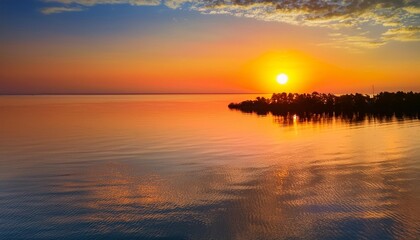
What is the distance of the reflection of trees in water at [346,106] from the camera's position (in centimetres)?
4159

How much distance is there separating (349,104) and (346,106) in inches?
19.4

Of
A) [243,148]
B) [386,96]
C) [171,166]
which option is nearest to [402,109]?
[386,96]

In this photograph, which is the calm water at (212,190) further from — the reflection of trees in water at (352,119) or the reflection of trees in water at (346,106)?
the reflection of trees in water at (346,106)

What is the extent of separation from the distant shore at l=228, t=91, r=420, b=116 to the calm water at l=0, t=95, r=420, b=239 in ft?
85.5

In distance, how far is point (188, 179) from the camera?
40.1 ft

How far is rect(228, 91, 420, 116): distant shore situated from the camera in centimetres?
4353

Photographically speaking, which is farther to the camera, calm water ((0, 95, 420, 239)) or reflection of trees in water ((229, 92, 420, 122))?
reflection of trees in water ((229, 92, 420, 122))

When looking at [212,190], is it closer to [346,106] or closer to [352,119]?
[352,119]

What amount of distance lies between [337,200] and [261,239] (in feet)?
10.7

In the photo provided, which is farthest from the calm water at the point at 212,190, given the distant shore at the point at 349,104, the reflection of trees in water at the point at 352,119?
the distant shore at the point at 349,104

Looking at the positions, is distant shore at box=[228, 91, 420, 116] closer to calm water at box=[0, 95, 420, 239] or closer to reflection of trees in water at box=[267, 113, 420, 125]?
reflection of trees in water at box=[267, 113, 420, 125]

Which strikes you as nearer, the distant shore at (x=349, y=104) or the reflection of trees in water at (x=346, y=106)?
the reflection of trees in water at (x=346, y=106)

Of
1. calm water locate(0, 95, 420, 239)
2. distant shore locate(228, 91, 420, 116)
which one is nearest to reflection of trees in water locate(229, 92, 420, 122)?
distant shore locate(228, 91, 420, 116)

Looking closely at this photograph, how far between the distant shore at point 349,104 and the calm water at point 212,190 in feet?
85.5
